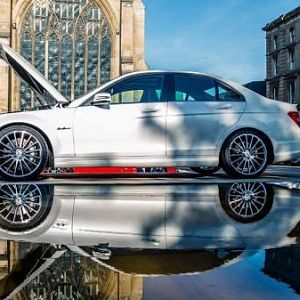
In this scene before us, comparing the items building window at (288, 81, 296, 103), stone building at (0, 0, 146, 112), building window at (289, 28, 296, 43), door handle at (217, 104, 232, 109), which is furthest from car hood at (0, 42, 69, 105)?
building window at (289, 28, 296, 43)

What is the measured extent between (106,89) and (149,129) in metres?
0.89

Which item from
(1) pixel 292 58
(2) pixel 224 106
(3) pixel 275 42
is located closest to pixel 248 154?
(2) pixel 224 106

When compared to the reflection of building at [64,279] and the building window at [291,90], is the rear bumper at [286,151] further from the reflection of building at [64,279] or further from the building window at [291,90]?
the building window at [291,90]

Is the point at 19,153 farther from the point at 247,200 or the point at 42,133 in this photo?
the point at 247,200

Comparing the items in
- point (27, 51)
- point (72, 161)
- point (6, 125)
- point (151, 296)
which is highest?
point (27, 51)

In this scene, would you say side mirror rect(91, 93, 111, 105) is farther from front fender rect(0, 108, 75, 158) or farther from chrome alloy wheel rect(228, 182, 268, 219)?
chrome alloy wheel rect(228, 182, 268, 219)

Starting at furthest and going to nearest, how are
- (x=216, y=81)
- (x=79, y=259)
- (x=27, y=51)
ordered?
(x=27, y=51)
(x=216, y=81)
(x=79, y=259)

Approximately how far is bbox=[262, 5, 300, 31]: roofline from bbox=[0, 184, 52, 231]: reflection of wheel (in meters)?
57.0

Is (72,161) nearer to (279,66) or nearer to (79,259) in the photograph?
(79,259)

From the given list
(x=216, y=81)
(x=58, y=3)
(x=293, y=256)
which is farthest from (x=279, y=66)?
(x=293, y=256)

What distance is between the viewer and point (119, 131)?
7234mm

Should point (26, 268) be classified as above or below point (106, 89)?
below

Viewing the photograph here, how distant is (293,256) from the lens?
324cm

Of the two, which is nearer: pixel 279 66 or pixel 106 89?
pixel 106 89
